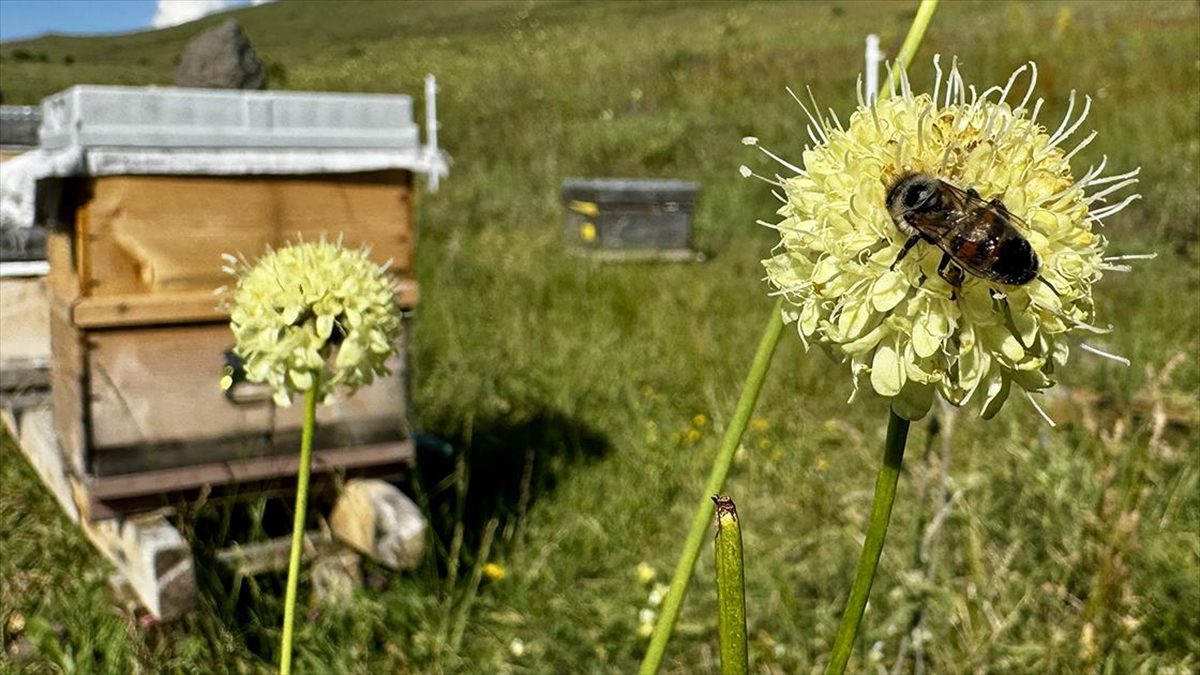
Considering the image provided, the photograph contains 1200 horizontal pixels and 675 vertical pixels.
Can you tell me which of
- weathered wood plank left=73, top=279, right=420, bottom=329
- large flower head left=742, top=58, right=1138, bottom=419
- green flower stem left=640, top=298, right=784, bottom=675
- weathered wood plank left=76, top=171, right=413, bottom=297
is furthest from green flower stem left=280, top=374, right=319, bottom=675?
weathered wood plank left=76, top=171, right=413, bottom=297

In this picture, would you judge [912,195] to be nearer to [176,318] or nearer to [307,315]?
[307,315]

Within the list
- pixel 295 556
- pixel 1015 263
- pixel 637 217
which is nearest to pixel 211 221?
pixel 295 556

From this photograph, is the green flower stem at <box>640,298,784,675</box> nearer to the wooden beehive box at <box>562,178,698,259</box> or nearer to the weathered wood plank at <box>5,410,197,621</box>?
the weathered wood plank at <box>5,410,197,621</box>

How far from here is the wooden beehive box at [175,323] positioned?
2279 millimetres

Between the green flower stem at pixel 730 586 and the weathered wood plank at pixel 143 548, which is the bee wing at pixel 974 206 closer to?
the green flower stem at pixel 730 586

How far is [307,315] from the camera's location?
1.49 meters

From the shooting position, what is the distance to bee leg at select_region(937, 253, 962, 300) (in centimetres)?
79

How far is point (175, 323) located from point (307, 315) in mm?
1045

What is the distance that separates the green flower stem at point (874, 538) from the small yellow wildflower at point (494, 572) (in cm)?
187

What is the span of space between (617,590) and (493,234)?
449cm

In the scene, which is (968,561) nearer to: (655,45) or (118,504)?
(118,504)

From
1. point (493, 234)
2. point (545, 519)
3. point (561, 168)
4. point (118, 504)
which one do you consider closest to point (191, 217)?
point (118, 504)

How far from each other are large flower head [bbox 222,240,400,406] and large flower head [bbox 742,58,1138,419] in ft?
2.59

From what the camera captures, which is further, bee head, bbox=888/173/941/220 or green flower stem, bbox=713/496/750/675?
bee head, bbox=888/173/941/220
